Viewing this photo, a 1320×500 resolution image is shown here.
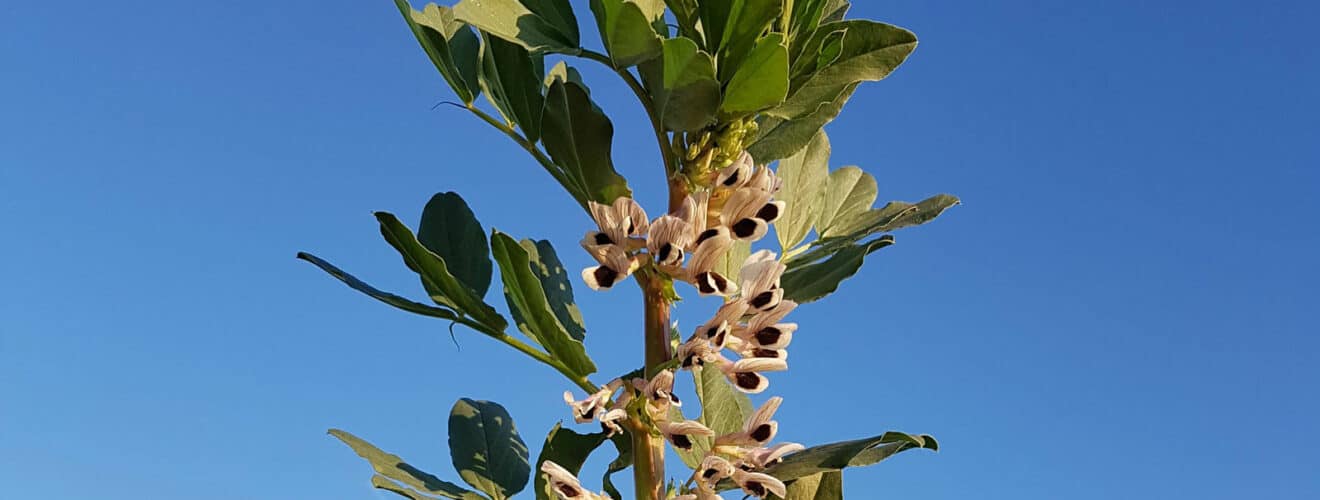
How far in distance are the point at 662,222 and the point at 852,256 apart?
0.42 meters

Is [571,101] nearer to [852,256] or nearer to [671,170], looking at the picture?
[671,170]

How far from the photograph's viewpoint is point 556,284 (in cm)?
273

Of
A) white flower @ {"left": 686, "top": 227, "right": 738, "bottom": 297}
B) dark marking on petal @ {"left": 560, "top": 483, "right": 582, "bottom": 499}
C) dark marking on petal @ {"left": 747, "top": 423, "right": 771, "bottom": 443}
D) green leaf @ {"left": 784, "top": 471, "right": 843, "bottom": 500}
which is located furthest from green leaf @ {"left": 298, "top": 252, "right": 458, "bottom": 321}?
green leaf @ {"left": 784, "top": 471, "right": 843, "bottom": 500}

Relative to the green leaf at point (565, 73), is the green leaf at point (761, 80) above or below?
below

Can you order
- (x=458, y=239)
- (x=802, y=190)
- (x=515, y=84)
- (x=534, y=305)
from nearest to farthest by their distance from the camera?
(x=534, y=305) < (x=515, y=84) < (x=458, y=239) < (x=802, y=190)

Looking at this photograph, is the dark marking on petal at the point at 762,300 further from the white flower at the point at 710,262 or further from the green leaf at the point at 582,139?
the green leaf at the point at 582,139

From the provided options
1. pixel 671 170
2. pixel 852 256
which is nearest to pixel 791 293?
pixel 852 256

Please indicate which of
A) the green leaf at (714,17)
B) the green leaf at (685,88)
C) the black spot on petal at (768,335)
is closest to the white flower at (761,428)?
the black spot on petal at (768,335)

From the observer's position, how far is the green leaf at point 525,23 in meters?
2.20

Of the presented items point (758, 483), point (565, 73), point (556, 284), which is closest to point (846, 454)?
point (758, 483)

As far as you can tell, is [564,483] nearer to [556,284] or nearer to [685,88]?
[556,284]

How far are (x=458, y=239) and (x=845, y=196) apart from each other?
34.9 inches

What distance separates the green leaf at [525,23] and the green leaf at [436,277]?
1.34 ft

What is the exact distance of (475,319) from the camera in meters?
2.47
